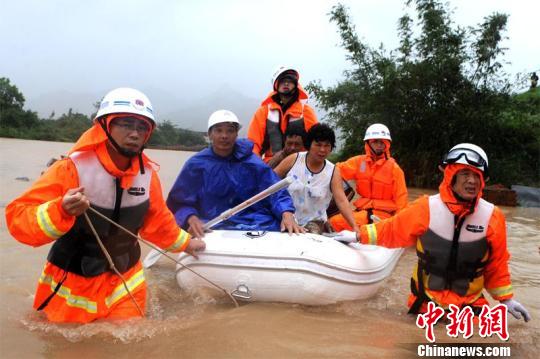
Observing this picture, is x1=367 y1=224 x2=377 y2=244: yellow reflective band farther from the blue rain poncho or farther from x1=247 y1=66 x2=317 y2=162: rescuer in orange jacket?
x1=247 y1=66 x2=317 y2=162: rescuer in orange jacket

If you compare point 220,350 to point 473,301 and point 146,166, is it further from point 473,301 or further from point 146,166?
point 473,301

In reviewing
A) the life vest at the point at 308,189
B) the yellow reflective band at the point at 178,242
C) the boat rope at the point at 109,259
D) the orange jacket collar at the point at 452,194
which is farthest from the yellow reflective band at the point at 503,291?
the boat rope at the point at 109,259

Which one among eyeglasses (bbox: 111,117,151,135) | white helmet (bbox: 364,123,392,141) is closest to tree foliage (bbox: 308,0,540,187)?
white helmet (bbox: 364,123,392,141)

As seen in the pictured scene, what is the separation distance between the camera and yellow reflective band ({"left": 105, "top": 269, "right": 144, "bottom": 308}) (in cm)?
251

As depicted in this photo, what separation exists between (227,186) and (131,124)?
1294 mm

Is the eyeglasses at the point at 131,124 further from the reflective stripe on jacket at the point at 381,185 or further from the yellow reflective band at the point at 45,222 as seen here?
the reflective stripe on jacket at the point at 381,185

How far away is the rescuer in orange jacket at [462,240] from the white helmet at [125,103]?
5.33ft

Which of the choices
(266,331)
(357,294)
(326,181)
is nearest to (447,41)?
(326,181)

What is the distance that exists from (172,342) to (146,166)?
0.94 m

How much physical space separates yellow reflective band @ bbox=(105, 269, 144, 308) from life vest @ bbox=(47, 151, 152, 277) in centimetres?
10

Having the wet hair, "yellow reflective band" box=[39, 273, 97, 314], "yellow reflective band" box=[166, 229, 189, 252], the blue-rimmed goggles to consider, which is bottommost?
"yellow reflective band" box=[39, 273, 97, 314]

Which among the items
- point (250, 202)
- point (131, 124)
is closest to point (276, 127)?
point (250, 202)

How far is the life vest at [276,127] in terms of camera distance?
461cm

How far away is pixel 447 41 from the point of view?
37.1ft
